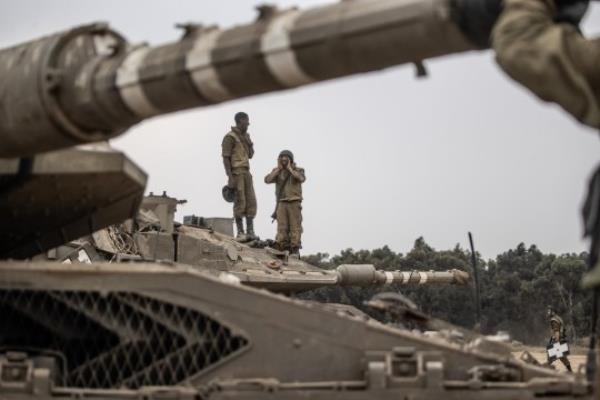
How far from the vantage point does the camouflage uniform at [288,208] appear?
57.0ft

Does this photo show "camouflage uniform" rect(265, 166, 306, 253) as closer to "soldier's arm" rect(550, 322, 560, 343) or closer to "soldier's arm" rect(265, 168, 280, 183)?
"soldier's arm" rect(265, 168, 280, 183)

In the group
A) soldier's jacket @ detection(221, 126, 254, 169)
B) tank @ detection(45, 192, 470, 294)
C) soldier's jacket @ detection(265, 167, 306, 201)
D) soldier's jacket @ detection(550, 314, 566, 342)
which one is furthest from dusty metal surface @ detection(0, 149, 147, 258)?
soldier's jacket @ detection(550, 314, 566, 342)

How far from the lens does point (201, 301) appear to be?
18.7 ft

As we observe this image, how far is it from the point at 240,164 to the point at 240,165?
0.02 metres

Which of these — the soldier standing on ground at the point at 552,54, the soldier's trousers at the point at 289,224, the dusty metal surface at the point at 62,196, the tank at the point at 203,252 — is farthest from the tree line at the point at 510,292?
the soldier standing on ground at the point at 552,54

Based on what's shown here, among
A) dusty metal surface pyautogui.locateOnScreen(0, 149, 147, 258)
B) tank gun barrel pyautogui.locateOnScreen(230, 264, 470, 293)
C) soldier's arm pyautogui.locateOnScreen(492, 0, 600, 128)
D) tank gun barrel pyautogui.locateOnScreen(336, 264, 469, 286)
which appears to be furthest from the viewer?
tank gun barrel pyautogui.locateOnScreen(336, 264, 469, 286)

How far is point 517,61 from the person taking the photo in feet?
16.7

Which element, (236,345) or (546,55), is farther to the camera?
(236,345)

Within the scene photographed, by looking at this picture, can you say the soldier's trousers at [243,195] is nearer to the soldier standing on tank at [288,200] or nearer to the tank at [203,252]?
the soldier standing on tank at [288,200]

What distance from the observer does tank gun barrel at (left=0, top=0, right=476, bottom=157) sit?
5.18 meters

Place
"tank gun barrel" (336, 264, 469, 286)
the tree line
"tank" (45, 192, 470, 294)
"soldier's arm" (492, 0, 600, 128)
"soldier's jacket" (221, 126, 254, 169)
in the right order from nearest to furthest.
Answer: "soldier's arm" (492, 0, 600, 128) < "tank" (45, 192, 470, 294) < "tank gun barrel" (336, 264, 469, 286) < "soldier's jacket" (221, 126, 254, 169) < the tree line

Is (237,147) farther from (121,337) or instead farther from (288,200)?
(121,337)

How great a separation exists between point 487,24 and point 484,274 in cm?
2835

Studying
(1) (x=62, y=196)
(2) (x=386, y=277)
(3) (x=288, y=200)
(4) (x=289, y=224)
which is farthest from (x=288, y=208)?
(1) (x=62, y=196)
